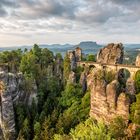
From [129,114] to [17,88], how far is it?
30.0 m

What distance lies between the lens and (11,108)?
228ft

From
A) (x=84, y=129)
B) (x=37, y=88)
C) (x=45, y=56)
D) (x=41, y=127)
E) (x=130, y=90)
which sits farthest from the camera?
(x=45, y=56)

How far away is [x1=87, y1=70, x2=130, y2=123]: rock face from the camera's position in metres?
55.1

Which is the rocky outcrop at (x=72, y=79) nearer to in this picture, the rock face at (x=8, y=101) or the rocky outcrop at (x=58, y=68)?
the rocky outcrop at (x=58, y=68)

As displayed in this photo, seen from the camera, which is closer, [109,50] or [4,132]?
[4,132]

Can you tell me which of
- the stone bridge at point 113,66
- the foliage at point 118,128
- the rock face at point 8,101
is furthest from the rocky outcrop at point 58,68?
the foliage at point 118,128

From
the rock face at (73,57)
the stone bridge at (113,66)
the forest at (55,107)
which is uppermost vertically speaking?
the rock face at (73,57)

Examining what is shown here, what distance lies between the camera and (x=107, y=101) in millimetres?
58344

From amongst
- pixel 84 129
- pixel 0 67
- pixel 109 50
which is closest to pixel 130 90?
pixel 84 129

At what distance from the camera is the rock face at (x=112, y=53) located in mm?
80938

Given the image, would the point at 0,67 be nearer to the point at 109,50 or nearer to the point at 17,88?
the point at 17,88

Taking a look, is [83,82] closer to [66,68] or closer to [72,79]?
[72,79]

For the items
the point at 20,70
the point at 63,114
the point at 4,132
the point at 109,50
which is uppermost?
the point at 109,50

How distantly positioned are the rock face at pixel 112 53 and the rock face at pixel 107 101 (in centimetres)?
2006
